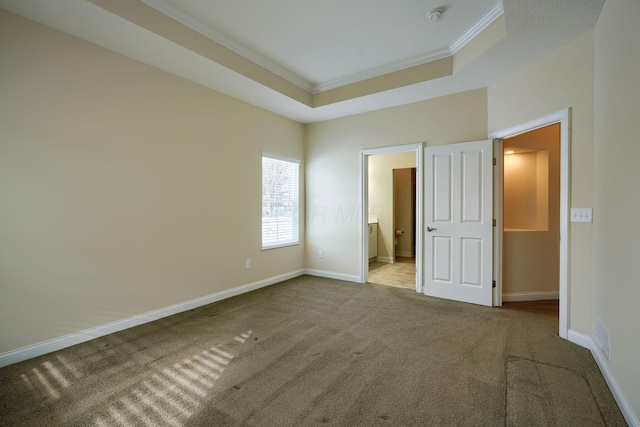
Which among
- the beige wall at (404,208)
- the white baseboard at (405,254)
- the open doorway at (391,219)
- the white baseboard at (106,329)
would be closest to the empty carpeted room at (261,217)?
the white baseboard at (106,329)

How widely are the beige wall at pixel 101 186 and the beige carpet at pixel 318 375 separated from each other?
0.43 m

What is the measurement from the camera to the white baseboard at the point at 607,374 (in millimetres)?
1571

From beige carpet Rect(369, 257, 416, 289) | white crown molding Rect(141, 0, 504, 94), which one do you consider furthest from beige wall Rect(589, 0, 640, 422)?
beige carpet Rect(369, 257, 416, 289)

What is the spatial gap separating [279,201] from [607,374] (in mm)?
4145

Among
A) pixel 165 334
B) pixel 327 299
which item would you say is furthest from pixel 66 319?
pixel 327 299

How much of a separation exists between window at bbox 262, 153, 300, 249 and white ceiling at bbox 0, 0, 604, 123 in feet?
4.18

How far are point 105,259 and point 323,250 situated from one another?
3.18m

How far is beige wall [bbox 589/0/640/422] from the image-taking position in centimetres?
161

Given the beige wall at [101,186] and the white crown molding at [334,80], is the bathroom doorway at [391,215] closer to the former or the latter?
the white crown molding at [334,80]

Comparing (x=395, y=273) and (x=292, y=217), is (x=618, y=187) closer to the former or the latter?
(x=395, y=273)

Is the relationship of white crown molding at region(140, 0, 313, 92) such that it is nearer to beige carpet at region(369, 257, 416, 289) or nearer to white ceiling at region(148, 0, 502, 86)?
white ceiling at region(148, 0, 502, 86)

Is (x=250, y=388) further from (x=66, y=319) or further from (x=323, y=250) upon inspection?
(x=323, y=250)

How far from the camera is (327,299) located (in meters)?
3.80

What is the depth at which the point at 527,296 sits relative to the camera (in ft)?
12.2
